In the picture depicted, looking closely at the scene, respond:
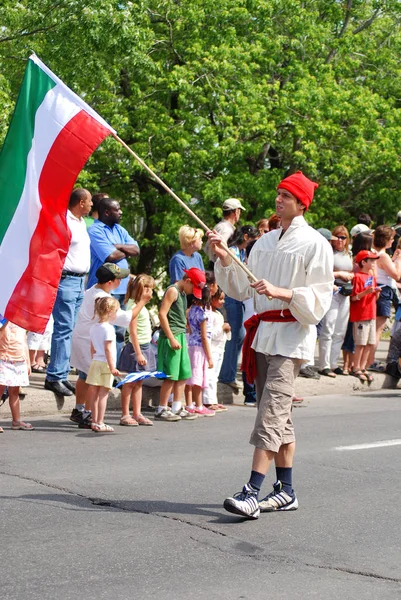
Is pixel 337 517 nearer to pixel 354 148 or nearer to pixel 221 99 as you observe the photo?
pixel 221 99

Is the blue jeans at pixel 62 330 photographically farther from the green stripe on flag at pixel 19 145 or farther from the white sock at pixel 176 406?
the green stripe on flag at pixel 19 145

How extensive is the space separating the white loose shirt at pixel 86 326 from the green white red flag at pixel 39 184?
3274 mm

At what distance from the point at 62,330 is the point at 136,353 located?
0.81 m

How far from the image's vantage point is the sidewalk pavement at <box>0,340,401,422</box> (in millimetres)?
10555

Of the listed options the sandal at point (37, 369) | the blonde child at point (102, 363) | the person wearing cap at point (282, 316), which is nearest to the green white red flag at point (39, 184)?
the person wearing cap at point (282, 316)

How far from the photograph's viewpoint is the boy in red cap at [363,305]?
14.1 metres

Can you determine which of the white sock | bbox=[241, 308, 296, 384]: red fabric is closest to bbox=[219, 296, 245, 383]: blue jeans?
the white sock

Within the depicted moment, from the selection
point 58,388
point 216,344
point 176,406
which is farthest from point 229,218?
point 58,388

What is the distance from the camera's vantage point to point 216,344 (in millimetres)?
11695

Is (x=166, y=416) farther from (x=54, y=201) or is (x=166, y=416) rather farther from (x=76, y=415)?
(x=54, y=201)

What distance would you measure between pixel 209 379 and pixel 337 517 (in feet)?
16.1

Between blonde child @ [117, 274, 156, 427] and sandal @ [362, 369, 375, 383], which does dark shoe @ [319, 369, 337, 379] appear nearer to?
sandal @ [362, 369, 375, 383]

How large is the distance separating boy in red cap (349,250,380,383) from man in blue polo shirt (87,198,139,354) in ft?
12.5

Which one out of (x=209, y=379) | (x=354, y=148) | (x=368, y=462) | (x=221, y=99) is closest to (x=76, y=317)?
(x=209, y=379)
